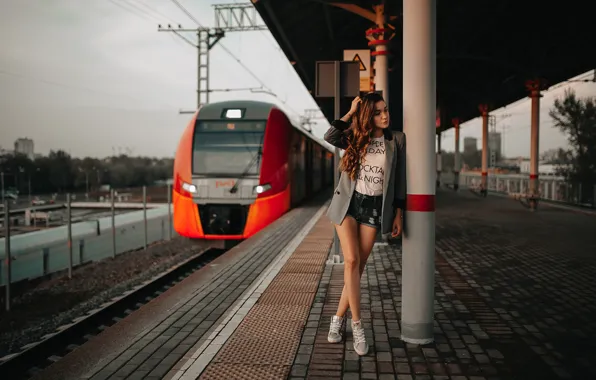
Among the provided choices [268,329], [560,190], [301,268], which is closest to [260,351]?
[268,329]

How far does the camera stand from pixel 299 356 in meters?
3.37

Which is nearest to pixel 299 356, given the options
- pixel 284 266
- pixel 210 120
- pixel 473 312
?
pixel 473 312

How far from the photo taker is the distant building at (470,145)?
211ft

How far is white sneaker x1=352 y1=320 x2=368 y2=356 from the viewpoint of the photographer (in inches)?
133

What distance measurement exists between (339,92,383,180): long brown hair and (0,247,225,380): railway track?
3773 mm

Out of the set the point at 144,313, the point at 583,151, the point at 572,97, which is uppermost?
the point at 572,97

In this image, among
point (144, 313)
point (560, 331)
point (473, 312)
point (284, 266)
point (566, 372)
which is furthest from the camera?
point (284, 266)

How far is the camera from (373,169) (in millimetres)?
3424

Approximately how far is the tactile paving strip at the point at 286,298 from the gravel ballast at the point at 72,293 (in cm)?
272

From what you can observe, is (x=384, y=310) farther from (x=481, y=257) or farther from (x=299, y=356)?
(x=481, y=257)

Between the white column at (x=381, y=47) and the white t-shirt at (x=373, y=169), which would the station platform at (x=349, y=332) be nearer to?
the white t-shirt at (x=373, y=169)

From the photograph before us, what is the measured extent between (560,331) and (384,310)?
138 cm

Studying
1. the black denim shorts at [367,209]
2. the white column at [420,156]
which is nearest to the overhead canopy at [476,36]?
the white column at [420,156]

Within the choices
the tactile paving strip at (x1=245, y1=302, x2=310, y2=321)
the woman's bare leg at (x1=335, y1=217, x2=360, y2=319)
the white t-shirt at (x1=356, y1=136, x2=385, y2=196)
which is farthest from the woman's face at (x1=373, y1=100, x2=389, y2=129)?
the tactile paving strip at (x1=245, y1=302, x2=310, y2=321)
